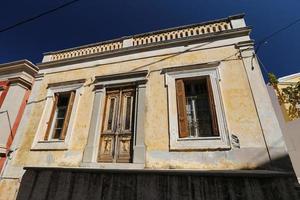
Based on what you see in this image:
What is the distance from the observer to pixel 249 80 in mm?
5531

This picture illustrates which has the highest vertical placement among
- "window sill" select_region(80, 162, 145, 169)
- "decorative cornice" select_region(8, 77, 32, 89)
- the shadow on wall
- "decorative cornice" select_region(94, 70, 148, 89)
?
"decorative cornice" select_region(8, 77, 32, 89)

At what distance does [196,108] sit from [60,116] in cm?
515

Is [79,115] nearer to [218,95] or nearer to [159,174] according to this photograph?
[159,174]

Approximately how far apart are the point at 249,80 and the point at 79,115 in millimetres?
5597

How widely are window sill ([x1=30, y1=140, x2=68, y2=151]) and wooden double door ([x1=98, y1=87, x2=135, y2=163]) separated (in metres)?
1.32

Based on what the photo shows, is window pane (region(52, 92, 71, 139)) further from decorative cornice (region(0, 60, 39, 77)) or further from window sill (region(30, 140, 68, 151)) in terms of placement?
decorative cornice (region(0, 60, 39, 77))

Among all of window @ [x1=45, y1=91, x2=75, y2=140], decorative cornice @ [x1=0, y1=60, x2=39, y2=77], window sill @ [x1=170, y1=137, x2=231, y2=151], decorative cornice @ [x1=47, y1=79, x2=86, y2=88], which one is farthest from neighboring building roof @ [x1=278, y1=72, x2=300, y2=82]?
decorative cornice @ [x1=0, y1=60, x2=39, y2=77]

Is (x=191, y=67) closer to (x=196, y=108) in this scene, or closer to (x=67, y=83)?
(x=196, y=108)

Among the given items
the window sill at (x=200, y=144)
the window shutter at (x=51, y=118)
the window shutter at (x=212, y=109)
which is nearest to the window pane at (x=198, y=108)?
the window shutter at (x=212, y=109)

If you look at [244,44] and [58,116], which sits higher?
[244,44]

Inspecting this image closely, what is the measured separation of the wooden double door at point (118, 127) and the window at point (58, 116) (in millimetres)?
1188

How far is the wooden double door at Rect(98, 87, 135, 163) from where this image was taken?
5867mm

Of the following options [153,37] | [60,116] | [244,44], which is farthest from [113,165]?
[244,44]

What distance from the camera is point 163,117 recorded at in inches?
230
